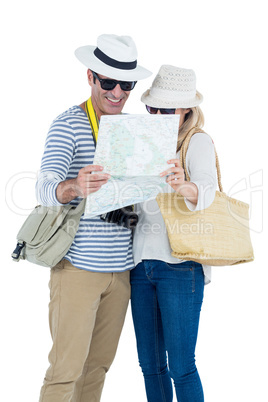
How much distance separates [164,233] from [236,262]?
15.2 inches

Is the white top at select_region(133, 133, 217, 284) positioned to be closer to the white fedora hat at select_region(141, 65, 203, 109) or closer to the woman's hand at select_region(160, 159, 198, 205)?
the woman's hand at select_region(160, 159, 198, 205)

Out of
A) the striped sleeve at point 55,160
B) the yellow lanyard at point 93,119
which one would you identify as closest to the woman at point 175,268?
the yellow lanyard at point 93,119

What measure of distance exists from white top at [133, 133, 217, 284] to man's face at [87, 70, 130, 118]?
41 centimetres

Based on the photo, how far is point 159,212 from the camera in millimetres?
2910

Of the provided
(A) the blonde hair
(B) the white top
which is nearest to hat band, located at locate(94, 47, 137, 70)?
(A) the blonde hair

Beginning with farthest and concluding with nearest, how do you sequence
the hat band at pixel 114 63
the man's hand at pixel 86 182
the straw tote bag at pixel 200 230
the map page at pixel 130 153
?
the hat band at pixel 114 63
the straw tote bag at pixel 200 230
the map page at pixel 130 153
the man's hand at pixel 86 182

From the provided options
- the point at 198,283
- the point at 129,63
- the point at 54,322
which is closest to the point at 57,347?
the point at 54,322

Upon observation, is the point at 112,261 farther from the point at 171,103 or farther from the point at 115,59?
the point at 115,59

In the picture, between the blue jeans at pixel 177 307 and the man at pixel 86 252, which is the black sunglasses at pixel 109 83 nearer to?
the man at pixel 86 252

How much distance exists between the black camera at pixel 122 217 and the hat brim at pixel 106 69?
62 cm

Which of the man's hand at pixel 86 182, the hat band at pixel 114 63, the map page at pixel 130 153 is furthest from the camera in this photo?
the hat band at pixel 114 63

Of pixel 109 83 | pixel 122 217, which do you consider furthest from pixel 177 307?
pixel 109 83

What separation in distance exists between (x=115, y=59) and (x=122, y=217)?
29.3 inches

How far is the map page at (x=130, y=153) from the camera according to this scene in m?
2.62
